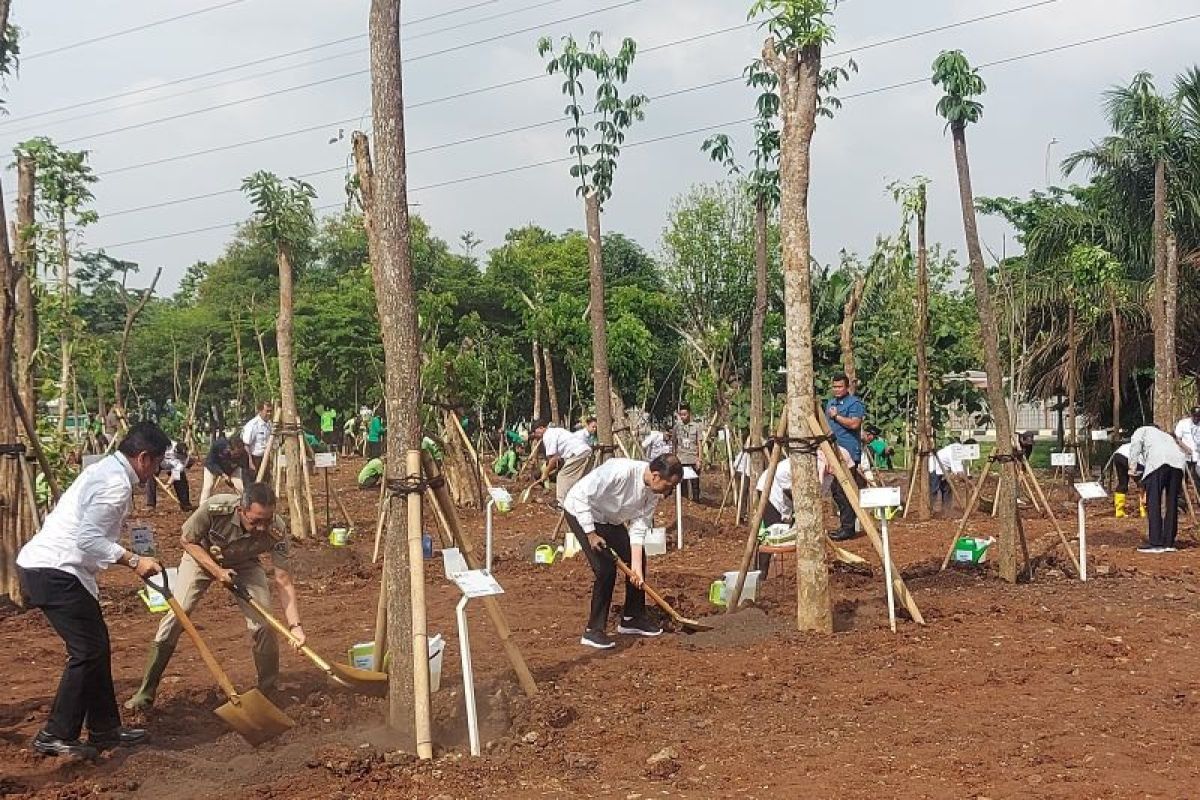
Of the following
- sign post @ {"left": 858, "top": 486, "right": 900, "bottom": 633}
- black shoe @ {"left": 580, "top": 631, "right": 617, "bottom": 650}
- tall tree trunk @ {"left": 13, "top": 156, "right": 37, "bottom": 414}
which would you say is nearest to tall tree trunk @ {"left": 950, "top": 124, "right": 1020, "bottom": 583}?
sign post @ {"left": 858, "top": 486, "right": 900, "bottom": 633}

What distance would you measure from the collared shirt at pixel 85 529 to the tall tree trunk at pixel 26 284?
6.46 metres

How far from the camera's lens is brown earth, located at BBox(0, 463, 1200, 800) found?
5.70 meters

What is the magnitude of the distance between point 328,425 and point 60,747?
20238 mm

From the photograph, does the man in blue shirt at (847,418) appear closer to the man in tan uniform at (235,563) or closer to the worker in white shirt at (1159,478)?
the worker in white shirt at (1159,478)

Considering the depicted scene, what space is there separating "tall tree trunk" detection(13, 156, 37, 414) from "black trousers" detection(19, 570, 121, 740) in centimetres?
652

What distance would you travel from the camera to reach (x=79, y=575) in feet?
21.2

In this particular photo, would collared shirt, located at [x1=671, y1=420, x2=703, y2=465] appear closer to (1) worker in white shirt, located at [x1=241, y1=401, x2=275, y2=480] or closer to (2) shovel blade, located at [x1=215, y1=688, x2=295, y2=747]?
(1) worker in white shirt, located at [x1=241, y1=401, x2=275, y2=480]

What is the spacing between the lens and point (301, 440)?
15828mm

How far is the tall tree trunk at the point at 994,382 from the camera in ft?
35.7

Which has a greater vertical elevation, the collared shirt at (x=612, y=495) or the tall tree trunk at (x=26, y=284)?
the tall tree trunk at (x=26, y=284)

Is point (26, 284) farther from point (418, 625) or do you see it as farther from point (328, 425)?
point (328, 425)

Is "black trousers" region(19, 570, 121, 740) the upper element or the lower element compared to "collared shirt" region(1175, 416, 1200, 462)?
lower

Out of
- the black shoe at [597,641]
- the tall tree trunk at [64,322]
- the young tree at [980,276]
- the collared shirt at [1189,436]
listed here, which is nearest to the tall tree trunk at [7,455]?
the tall tree trunk at [64,322]

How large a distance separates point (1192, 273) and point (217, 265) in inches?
1374
